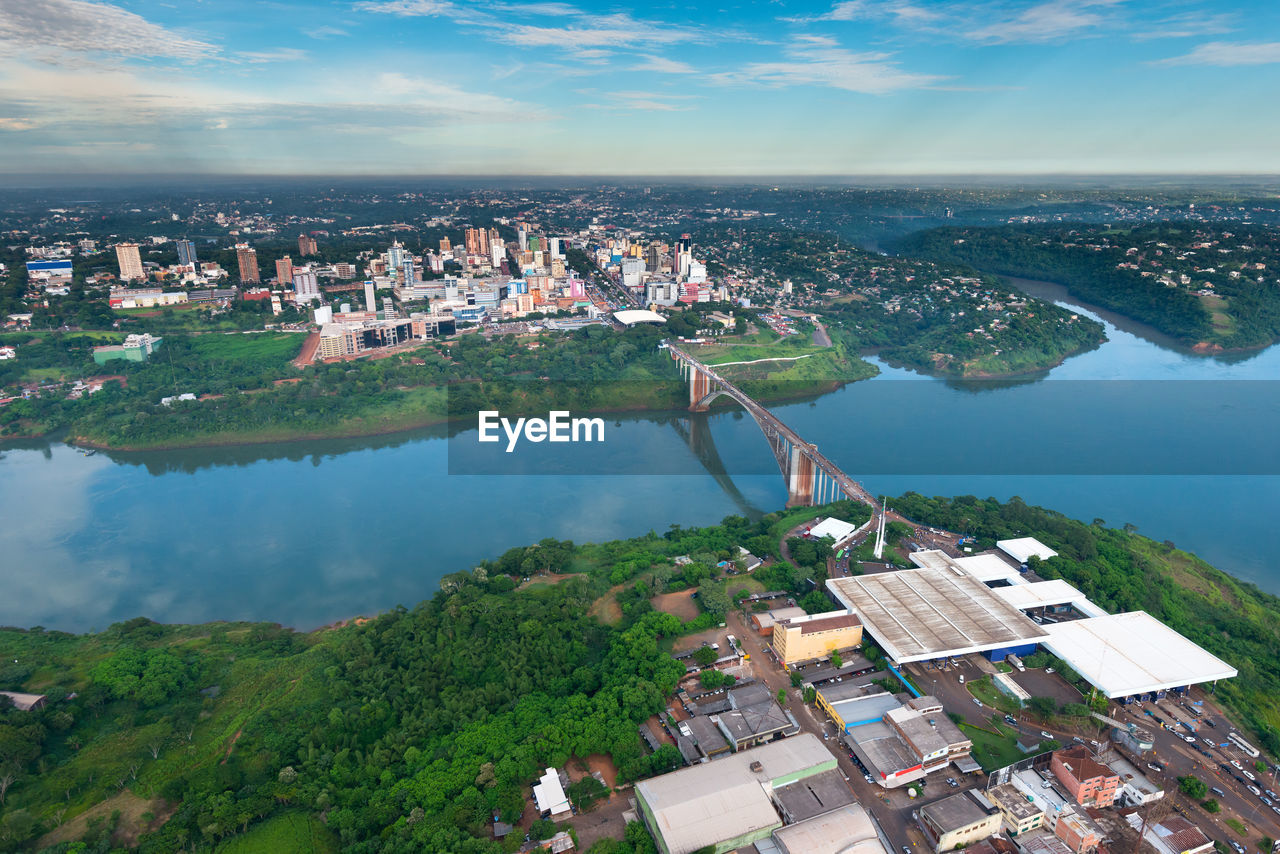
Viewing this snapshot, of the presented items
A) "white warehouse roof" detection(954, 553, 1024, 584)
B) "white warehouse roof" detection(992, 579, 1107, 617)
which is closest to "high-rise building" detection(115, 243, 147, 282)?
"white warehouse roof" detection(954, 553, 1024, 584)

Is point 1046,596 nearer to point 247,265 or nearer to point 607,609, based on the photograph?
point 607,609

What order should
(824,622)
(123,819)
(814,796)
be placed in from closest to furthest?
(814,796) < (123,819) < (824,622)

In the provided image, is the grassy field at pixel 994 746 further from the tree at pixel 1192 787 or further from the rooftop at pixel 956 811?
the tree at pixel 1192 787

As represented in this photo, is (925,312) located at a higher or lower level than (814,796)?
higher

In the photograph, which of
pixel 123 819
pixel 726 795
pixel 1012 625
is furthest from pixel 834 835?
pixel 123 819

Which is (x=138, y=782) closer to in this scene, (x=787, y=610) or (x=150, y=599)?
(x=150, y=599)

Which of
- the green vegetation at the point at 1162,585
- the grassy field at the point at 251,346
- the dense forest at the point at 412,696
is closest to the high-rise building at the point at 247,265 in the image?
the grassy field at the point at 251,346
